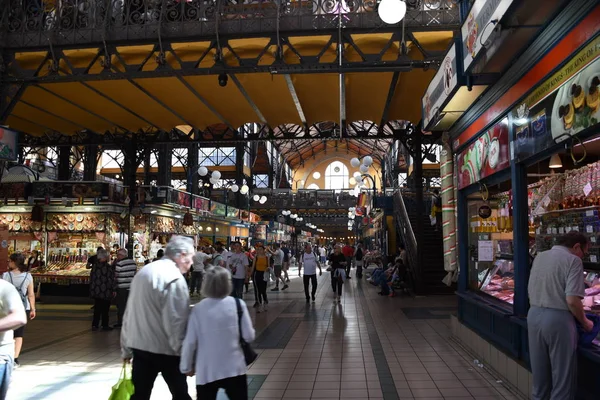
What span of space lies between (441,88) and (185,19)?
5128mm

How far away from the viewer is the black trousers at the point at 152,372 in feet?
10.3

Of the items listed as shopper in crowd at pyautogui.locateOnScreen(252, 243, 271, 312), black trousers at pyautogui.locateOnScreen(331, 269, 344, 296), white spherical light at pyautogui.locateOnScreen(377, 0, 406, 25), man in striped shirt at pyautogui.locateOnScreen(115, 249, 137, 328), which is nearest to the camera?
white spherical light at pyautogui.locateOnScreen(377, 0, 406, 25)

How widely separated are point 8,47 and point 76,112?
3.12m

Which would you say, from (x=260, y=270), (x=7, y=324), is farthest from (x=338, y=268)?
(x=7, y=324)

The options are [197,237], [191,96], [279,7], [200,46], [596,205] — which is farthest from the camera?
[197,237]

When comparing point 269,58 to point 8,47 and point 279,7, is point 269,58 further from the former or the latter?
point 8,47

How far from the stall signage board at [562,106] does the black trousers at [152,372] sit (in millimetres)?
3353

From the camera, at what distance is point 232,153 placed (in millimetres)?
38031

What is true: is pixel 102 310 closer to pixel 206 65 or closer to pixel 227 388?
pixel 206 65

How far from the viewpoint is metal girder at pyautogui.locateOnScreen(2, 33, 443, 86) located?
27.5ft

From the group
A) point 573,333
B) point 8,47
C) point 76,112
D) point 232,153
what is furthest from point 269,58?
point 232,153

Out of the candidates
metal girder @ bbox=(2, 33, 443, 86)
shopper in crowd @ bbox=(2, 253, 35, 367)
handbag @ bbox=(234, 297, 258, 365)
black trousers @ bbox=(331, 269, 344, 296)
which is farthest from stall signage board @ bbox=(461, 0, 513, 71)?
black trousers @ bbox=(331, 269, 344, 296)

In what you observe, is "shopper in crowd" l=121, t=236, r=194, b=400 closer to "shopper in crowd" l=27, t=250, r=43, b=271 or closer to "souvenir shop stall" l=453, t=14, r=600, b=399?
"souvenir shop stall" l=453, t=14, r=600, b=399

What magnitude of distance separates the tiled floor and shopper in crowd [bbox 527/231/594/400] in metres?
1.31
